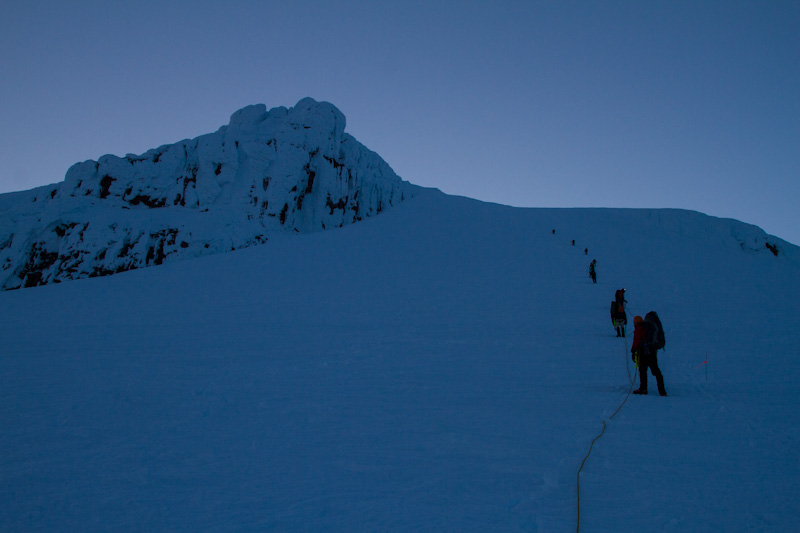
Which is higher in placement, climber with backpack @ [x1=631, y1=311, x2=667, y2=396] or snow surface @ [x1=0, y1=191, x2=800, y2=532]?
climber with backpack @ [x1=631, y1=311, x2=667, y2=396]

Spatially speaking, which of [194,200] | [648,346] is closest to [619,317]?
[648,346]

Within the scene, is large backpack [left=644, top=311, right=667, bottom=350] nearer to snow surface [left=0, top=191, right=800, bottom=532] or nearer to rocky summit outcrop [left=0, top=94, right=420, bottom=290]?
snow surface [left=0, top=191, right=800, bottom=532]

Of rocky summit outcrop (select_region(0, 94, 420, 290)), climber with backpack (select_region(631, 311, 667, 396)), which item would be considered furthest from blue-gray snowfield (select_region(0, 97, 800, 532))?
rocky summit outcrop (select_region(0, 94, 420, 290))

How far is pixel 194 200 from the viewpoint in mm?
31797

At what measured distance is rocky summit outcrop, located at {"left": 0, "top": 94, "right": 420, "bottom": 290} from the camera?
2616 cm

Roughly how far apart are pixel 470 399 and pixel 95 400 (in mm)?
5923

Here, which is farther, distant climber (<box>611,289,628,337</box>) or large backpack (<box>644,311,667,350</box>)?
distant climber (<box>611,289,628,337</box>)

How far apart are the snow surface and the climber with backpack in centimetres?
32

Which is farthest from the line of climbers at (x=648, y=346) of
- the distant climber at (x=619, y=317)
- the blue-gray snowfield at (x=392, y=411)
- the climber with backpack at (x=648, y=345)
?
the distant climber at (x=619, y=317)

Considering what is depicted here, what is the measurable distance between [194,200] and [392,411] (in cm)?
3028

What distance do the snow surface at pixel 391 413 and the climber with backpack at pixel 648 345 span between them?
1.05 feet

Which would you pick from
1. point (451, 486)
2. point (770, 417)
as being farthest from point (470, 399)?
point (770, 417)

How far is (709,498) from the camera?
391 centimetres

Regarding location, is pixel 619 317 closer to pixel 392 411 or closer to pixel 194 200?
pixel 392 411
